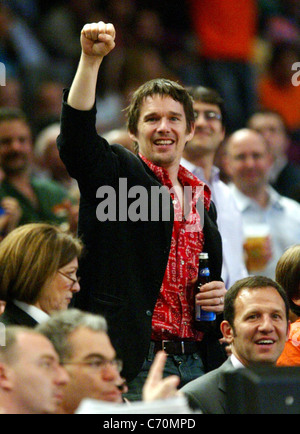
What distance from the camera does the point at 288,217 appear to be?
6020 millimetres

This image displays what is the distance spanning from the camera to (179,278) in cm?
382

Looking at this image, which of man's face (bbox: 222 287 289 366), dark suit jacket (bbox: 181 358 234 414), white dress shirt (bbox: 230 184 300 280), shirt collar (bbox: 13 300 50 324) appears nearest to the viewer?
dark suit jacket (bbox: 181 358 234 414)

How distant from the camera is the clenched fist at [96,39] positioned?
3.45 m

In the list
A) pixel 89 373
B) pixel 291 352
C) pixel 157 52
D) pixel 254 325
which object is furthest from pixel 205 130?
pixel 157 52

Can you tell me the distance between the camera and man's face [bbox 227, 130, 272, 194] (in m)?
5.95

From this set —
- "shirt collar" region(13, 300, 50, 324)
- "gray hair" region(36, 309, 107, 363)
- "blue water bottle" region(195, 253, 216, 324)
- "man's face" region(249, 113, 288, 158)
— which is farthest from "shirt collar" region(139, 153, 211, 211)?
"man's face" region(249, 113, 288, 158)

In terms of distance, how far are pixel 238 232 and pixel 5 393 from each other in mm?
2449

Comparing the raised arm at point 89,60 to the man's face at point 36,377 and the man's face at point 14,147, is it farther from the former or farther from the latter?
the man's face at point 14,147

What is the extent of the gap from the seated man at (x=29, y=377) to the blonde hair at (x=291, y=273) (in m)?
1.53

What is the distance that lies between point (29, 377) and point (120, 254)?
968 millimetres

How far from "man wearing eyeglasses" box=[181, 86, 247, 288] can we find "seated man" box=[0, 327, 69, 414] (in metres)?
2.12

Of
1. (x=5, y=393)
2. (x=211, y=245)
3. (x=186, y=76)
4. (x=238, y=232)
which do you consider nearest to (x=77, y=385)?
(x=5, y=393)

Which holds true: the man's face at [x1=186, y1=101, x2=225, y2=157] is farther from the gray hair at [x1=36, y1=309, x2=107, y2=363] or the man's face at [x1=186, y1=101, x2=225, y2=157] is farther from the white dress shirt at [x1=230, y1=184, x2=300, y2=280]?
the gray hair at [x1=36, y1=309, x2=107, y2=363]
